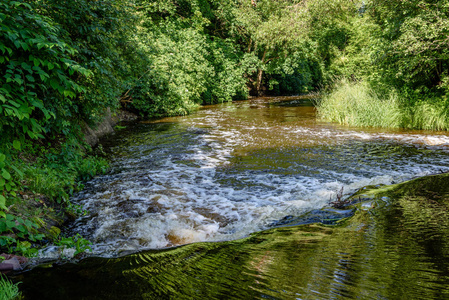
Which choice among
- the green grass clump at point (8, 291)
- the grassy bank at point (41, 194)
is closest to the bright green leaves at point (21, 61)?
the grassy bank at point (41, 194)

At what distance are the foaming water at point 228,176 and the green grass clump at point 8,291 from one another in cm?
90

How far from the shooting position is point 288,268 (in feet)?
8.65

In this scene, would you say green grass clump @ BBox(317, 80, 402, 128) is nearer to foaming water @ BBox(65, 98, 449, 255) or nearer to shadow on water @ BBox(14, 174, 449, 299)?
foaming water @ BBox(65, 98, 449, 255)

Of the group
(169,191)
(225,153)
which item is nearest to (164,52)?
(225,153)

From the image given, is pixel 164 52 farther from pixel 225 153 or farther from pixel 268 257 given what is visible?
pixel 268 257

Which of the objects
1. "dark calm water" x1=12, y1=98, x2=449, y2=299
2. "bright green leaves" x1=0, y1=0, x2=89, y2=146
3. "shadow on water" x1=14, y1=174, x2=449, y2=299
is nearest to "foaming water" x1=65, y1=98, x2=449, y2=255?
"dark calm water" x1=12, y1=98, x2=449, y2=299

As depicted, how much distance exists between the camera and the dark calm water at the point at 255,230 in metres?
2.42

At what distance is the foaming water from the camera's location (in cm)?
397

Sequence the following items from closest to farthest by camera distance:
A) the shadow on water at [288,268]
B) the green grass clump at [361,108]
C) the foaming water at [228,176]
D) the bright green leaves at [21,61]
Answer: the shadow on water at [288,268] < the bright green leaves at [21,61] < the foaming water at [228,176] < the green grass clump at [361,108]

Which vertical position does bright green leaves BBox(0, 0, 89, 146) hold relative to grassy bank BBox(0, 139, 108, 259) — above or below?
above

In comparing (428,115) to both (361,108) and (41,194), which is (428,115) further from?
(41,194)

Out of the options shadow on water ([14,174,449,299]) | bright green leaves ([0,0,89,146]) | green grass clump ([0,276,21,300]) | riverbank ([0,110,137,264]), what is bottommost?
shadow on water ([14,174,449,299])

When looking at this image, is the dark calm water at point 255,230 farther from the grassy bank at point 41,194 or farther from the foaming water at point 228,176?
the grassy bank at point 41,194

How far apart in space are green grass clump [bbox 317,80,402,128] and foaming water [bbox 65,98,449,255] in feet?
3.01
